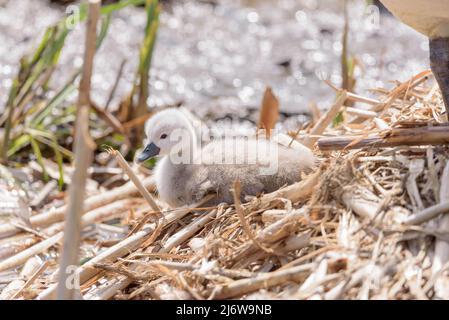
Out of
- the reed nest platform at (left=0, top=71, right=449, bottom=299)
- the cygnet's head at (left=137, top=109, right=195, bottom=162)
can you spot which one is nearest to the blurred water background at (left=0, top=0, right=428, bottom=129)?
the cygnet's head at (left=137, top=109, right=195, bottom=162)

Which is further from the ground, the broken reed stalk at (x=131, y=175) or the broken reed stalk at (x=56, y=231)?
the broken reed stalk at (x=131, y=175)

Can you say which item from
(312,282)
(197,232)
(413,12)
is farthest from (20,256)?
(413,12)

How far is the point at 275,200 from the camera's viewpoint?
3311mm

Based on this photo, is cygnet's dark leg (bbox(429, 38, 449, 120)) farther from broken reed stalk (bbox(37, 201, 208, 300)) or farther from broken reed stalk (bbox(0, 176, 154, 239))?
broken reed stalk (bbox(0, 176, 154, 239))

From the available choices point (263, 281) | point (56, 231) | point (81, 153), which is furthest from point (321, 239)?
point (56, 231)

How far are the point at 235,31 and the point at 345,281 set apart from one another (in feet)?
21.5

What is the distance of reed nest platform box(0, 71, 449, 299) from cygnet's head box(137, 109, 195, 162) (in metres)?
0.36

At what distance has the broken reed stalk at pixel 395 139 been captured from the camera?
325cm

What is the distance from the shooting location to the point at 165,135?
3914mm

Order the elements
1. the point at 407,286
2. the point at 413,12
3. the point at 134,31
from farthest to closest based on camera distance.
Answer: the point at 134,31
the point at 413,12
the point at 407,286

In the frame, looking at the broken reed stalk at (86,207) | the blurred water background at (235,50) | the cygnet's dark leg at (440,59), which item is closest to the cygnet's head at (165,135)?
the broken reed stalk at (86,207)

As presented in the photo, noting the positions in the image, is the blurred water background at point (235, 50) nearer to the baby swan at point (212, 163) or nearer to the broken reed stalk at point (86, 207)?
the broken reed stalk at point (86, 207)

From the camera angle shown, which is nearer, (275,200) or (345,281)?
(345,281)
